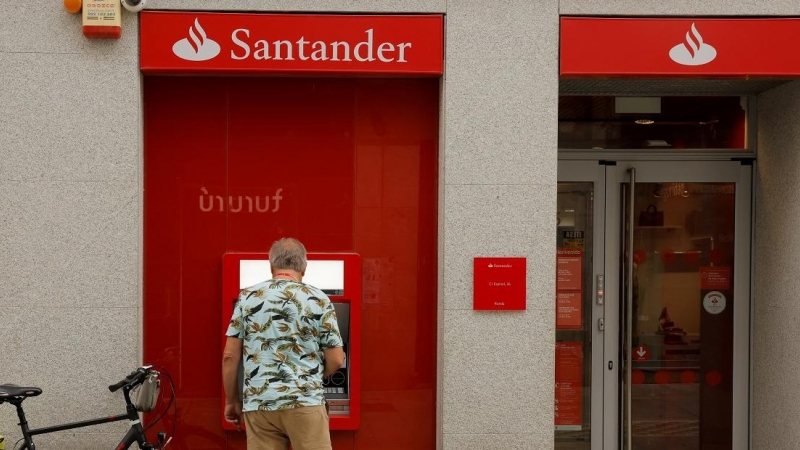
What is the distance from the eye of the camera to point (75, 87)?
5664 millimetres

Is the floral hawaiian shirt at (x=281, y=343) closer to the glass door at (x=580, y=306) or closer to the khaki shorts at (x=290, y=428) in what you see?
the khaki shorts at (x=290, y=428)

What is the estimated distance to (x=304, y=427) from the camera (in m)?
4.53

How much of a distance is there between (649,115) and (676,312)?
163cm

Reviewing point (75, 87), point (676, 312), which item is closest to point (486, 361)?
point (676, 312)

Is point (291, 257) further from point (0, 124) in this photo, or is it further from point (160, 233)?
point (0, 124)

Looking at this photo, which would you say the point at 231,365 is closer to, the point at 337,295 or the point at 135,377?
the point at 135,377

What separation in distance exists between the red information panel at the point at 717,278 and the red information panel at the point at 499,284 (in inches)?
77.1

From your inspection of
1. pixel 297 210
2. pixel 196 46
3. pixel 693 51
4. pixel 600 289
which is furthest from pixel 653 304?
pixel 196 46

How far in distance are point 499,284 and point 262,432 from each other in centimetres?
198

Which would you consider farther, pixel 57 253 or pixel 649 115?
pixel 649 115

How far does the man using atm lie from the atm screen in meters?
1.12

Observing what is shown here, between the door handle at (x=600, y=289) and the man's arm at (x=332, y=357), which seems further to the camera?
the door handle at (x=600, y=289)

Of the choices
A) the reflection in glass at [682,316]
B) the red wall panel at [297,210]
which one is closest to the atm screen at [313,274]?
the red wall panel at [297,210]

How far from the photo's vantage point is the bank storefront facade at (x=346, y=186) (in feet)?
18.6
